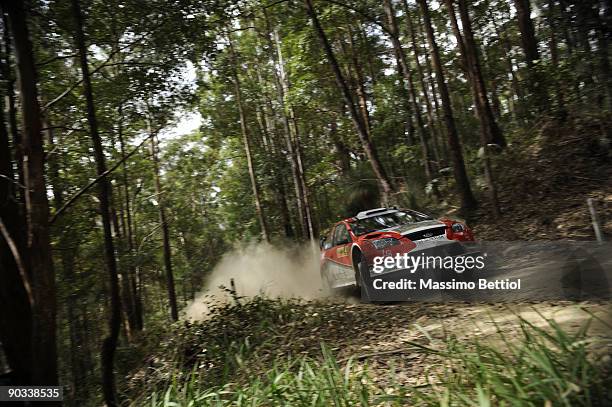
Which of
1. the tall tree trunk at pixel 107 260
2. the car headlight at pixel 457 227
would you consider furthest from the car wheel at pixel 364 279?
the tall tree trunk at pixel 107 260

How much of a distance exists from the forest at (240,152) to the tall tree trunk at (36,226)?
0.07 ft

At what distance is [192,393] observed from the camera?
423 centimetres

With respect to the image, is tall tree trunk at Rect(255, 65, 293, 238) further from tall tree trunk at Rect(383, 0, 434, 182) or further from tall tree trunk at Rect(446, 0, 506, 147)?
tall tree trunk at Rect(446, 0, 506, 147)

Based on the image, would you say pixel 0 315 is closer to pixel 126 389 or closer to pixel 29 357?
pixel 29 357

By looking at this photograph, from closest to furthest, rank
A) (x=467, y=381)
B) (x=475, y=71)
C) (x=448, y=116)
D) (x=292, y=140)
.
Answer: (x=467, y=381), (x=448, y=116), (x=475, y=71), (x=292, y=140)

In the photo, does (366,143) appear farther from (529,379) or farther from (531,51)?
(529,379)

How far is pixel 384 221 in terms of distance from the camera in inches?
344

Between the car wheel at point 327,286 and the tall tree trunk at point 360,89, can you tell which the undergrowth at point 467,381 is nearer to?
the car wheel at point 327,286

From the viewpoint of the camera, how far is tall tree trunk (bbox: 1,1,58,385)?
515 cm

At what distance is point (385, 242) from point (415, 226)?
2.20 feet

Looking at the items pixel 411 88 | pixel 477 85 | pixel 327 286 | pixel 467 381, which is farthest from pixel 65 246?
pixel 477 85

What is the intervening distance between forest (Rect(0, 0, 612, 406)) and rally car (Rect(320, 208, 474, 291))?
1049 millimetres

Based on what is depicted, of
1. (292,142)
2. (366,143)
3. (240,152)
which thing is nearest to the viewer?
(366,143)

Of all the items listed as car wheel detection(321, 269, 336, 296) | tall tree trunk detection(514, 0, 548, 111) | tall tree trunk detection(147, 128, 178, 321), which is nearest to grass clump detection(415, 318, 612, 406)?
car wheel detection(321, 269, 336, 296)
